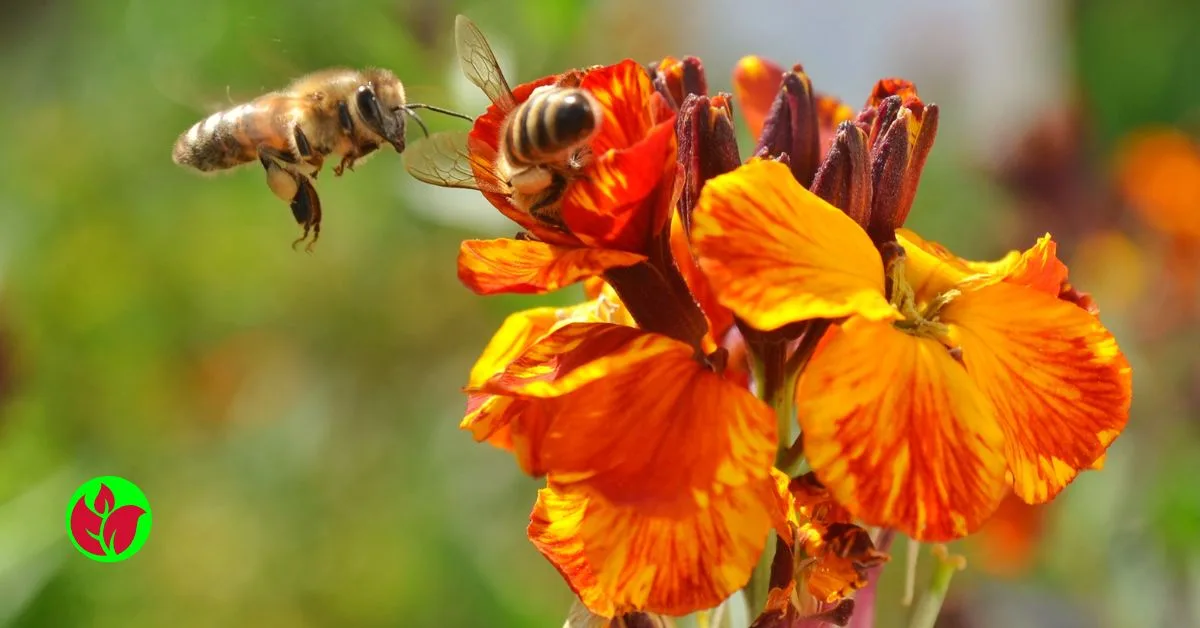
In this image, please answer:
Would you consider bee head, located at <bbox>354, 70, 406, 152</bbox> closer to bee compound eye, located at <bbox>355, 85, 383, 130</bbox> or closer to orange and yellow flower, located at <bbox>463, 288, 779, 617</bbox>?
bee compound eye, located at <bbox>355, 85, 383, 130</bbox>

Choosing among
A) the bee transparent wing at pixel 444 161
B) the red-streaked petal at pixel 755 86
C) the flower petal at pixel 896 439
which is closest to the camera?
the flower petal at pixel 896 439

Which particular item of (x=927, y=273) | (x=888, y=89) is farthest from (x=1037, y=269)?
(x=888, y=89)

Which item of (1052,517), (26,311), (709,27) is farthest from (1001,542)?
(709,27)

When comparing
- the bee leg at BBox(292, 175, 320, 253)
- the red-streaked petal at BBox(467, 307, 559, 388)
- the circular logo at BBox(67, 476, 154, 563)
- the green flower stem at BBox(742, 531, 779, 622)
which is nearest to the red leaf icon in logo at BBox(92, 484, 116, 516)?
the circular logo at BBox(67, 476, 154, 563)

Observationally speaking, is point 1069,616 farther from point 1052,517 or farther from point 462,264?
point 462,264

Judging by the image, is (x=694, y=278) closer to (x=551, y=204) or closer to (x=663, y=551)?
(x=551, y=204)

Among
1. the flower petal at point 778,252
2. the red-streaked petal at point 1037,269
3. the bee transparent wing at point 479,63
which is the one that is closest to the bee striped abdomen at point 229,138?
the bee transparent wing at point 479,63

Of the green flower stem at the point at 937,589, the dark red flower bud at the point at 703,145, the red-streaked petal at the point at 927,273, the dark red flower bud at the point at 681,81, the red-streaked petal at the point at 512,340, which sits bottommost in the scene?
the green flower stem at the point at 937,589

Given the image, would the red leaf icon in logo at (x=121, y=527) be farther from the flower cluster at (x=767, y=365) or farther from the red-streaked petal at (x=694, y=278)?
the red-streaked petal at (x=694, y=278)
